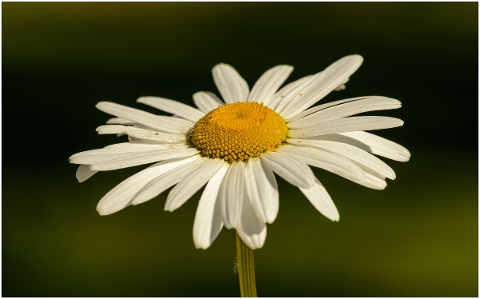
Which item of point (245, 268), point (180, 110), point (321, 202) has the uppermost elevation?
point (180, 110)

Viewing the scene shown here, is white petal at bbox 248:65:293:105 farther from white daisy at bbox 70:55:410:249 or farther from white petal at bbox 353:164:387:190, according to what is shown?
white petal at bbox 353:164:387:190

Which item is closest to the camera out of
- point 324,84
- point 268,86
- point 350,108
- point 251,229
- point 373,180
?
point 251,229

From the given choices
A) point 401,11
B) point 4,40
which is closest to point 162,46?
point 4,40

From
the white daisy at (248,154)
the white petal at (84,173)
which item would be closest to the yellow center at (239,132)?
the white daisy at (248,154)

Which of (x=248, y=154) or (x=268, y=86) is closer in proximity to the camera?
(x=248, y=154)

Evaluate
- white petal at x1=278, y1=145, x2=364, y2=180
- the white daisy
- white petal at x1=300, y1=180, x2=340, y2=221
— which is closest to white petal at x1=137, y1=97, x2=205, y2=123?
the white daisy

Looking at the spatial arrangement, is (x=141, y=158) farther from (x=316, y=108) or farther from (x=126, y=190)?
(x=316, y=108)

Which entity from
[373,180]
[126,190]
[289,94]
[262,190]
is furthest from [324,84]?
[126,190]
